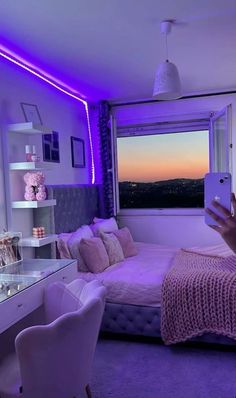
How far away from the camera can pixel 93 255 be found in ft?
9.93

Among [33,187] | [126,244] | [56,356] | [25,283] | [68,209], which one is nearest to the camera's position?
[56,356]

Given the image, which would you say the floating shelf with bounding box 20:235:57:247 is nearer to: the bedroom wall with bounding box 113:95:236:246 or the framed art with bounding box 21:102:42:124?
the framed art with bounding box 21:102:42:124

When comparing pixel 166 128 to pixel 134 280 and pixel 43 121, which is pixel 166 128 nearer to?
pixel 43 121

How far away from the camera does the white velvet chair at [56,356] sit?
1.29m

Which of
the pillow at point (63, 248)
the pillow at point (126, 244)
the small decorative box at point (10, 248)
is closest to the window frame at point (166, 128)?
the pillow at point (126, 244)

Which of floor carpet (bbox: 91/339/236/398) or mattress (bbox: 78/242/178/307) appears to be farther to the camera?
mattress (bbox: 78/242/178/307)

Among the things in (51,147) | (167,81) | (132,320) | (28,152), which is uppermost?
(167,81)

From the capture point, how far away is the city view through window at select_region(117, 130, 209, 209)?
4.80 m

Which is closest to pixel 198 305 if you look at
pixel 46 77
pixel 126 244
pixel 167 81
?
pixel 126 244

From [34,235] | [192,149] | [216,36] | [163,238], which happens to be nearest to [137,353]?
[34,235]

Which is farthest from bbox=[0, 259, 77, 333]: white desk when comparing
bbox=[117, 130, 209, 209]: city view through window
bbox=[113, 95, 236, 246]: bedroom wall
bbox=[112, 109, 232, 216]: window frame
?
bbox=[117, 130, 209, 209]: city view through window

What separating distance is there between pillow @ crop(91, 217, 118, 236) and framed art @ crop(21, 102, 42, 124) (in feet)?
4.38

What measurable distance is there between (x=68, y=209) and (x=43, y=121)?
0.94 metres

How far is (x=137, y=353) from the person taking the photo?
8.29ft
